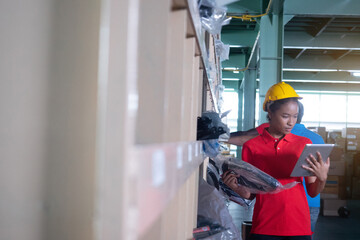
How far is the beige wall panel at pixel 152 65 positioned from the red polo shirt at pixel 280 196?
2.02 m

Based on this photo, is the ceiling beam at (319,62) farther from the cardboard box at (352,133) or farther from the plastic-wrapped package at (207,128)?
the plastic-wrapped package at (207,128)

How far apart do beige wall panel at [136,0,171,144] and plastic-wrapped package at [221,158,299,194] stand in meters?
1.67

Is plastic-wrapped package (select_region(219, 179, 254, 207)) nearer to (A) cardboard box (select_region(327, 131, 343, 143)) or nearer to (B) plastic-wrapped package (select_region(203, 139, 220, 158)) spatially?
(B) plastic-wrapped package (select_region(203, 139, 220, 158))

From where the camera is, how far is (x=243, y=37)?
30.2 feet

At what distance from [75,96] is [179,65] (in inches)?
14.9

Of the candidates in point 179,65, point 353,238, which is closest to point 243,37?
point 353,238

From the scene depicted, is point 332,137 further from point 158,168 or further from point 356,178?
point 158,168

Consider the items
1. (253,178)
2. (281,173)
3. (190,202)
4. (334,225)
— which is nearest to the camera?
(190,202)

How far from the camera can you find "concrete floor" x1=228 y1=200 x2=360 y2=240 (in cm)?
620

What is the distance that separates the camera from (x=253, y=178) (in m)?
2.34

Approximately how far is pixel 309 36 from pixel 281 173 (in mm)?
7927

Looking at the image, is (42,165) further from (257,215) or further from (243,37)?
(243,37)

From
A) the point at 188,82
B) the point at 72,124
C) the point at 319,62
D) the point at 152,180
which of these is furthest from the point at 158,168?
the point at 319,62

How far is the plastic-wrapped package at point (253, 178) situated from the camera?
7.47 feet
